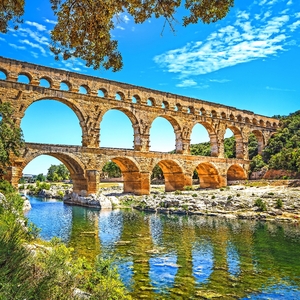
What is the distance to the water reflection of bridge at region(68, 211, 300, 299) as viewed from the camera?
7316 mm

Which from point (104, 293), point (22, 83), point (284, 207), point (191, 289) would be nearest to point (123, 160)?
point (22, 83)

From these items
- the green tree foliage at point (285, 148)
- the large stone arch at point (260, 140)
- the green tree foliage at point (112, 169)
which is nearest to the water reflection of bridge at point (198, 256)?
the green tree foliage at point (285, 148)

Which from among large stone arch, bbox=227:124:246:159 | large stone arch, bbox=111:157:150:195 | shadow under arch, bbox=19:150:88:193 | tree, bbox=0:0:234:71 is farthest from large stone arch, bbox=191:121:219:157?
tree, bbox=0:0:234:71

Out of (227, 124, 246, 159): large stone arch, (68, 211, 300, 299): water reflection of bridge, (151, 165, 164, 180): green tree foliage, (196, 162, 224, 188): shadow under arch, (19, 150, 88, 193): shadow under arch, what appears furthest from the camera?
(151, 165, 164, 180): green tree foliage

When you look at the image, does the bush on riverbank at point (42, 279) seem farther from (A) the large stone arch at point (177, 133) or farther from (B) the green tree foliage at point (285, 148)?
(A) the large stone arch at point (177, 133)

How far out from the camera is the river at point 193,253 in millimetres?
7211

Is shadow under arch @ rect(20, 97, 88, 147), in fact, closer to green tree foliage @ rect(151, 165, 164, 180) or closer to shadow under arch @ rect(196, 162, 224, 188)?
shadow under arch @ rect(196, 162, 224, 188)

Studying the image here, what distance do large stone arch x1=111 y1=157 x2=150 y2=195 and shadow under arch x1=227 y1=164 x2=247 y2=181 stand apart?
14.1 meters

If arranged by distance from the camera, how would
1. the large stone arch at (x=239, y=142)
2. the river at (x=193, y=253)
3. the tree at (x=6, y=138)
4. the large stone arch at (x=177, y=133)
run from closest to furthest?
the river at (x=193, y=253) → the tree at (x=6, y=138) → the large stone arch at (x=177, y=133) → the large stone arch at (x=239, y=142)

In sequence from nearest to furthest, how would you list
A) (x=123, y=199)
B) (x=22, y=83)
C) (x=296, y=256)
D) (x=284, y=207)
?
(x=296, y=256), (x=284, y=207), (x=22, y=83), (x=123, y=199)

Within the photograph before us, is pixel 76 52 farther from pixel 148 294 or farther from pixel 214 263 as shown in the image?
pixel 214 263

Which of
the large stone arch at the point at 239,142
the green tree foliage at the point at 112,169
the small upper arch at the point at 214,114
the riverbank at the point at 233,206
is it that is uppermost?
the small upper arch at the point at 214,114

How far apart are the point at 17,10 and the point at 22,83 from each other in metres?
19.0

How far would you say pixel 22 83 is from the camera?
954 inches
